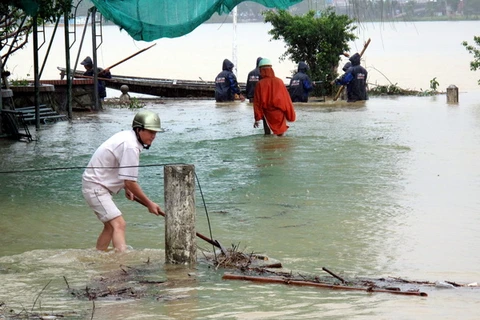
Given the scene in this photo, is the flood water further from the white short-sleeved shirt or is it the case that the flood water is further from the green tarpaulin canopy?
the green tarpaulin canopy

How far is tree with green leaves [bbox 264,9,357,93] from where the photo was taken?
27.5m

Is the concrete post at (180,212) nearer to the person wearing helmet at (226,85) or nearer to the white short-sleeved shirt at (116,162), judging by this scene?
the white short-sleeved shirt at (116,162)

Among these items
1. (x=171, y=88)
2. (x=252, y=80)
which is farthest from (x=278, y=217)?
(x=171, y=88)

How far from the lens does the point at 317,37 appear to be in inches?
1096

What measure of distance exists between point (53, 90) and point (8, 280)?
13557 millimetres

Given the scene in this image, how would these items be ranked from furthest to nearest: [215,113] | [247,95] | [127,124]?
1. [247,95]
2. [215,113]
3. [127,124]

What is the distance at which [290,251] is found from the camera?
8859 mm

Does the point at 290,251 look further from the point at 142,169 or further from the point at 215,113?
the point at 215,113

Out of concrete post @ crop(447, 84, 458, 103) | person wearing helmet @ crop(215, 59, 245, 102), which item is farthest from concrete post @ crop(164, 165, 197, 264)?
concrete post @ crop(447, 84, 458, 103)

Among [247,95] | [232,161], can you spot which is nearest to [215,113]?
[247,95]

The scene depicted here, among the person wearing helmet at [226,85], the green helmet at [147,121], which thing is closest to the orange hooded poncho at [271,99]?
the person wearing helmet at [226,85]

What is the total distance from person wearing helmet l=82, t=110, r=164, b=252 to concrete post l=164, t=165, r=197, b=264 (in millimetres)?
151

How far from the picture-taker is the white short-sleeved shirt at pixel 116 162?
25.5 feet

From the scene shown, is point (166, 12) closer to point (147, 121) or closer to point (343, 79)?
point (147, 121)
